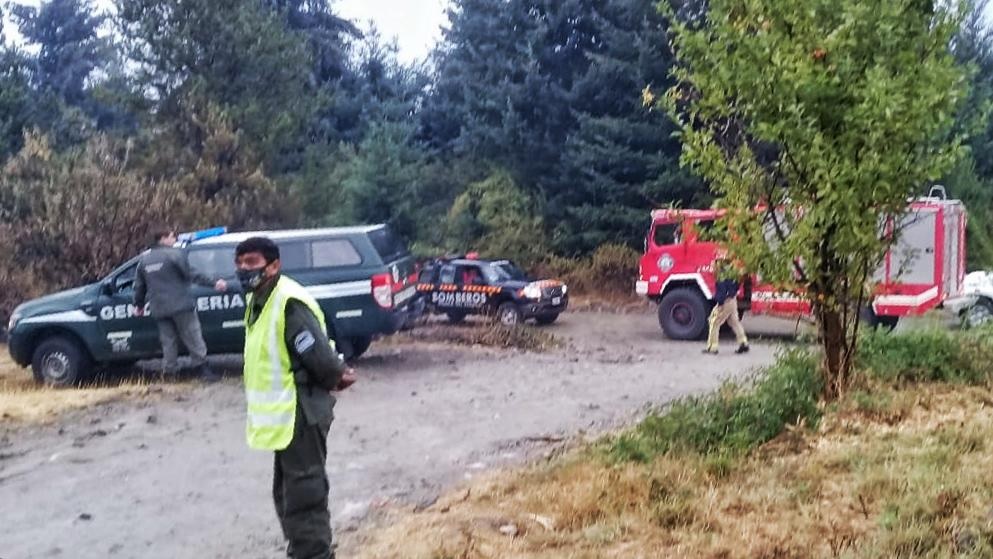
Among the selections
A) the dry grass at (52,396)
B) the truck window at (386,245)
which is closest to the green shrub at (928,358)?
the truck window at (386,245)

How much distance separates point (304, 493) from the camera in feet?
15.9

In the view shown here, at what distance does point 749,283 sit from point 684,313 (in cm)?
365

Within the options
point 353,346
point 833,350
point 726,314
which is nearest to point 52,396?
point 353,346

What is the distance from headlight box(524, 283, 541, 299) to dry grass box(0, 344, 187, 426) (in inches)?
268

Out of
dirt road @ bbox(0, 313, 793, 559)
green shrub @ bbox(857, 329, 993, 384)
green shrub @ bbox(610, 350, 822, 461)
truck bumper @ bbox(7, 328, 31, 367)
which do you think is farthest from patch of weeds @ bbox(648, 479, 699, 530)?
truck bumper @ bbox(7, 328, 31, 367)

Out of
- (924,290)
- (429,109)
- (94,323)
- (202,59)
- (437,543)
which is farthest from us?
(429,109)

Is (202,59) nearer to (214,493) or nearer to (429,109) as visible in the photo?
(429,109)

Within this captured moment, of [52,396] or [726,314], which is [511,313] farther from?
[52,396]

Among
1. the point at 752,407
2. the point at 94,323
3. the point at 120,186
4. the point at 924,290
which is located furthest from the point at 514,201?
the point at 752,407

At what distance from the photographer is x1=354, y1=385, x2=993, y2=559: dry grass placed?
14.8ft

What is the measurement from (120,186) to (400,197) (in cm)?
938

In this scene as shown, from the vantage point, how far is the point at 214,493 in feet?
22.7

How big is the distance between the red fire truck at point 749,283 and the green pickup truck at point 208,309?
3.92 m

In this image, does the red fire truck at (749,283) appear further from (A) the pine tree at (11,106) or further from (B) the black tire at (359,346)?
(A) the pine tree at (11,106)
